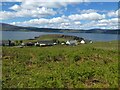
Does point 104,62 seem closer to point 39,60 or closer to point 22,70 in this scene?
point 39,60

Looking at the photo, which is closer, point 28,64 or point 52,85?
point 52,85

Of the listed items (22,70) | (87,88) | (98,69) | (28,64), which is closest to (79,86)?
(87,88)

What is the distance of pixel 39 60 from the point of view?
58.2 feet

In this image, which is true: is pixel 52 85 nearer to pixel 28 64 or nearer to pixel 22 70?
pixel 22 70

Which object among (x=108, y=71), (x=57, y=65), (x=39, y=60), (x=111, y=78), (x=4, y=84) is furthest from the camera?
(x=39, y=60)

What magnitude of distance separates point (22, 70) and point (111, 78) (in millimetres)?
5154

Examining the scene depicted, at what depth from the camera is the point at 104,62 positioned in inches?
700

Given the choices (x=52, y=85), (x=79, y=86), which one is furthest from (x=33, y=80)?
(x=79, y=86)

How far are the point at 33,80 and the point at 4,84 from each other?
1.44 meters

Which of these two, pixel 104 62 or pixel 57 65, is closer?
pixel 57 65

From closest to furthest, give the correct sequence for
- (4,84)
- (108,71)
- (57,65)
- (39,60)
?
1. (4,84)
2. (108,71)
3. (57,65)
4. (39,60)

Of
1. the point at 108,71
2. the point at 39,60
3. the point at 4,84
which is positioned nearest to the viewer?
the point at 4,84

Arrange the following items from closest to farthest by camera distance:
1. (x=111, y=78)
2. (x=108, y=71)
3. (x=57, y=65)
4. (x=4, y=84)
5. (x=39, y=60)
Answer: (x=4, y=84) → (x=111, y=78) → (x=108, y=71) → (x=57, y=65) → (x=39, y=60)

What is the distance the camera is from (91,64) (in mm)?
16562
